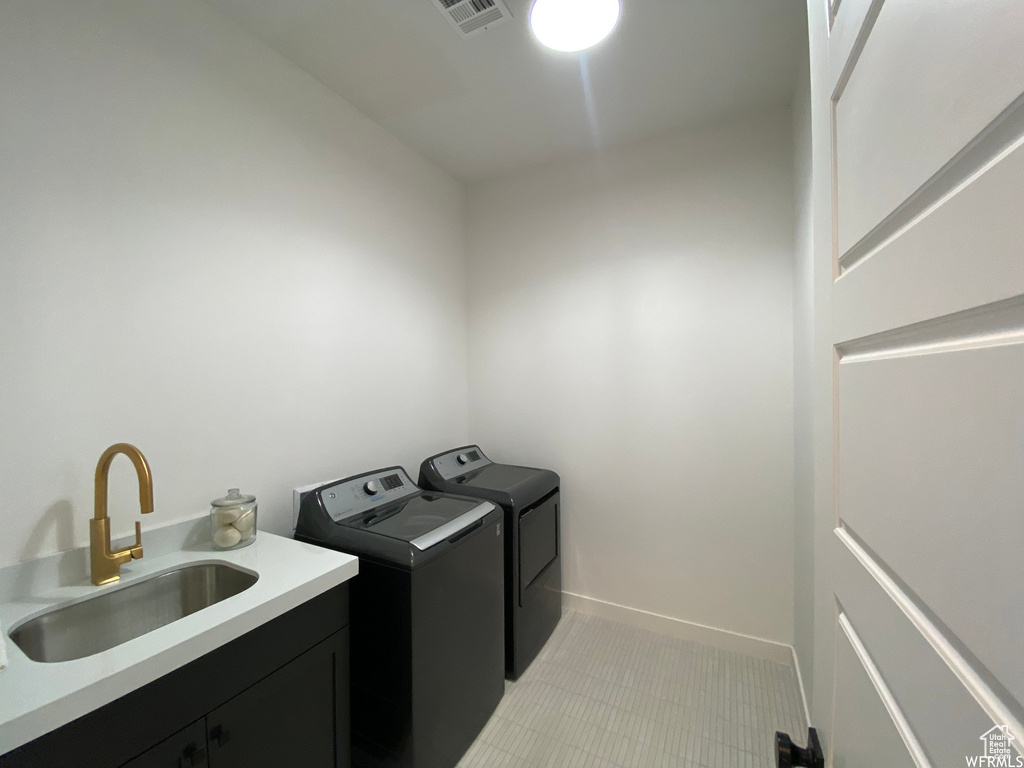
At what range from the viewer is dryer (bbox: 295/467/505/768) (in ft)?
4.18

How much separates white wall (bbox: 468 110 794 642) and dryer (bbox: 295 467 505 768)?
0.93 m

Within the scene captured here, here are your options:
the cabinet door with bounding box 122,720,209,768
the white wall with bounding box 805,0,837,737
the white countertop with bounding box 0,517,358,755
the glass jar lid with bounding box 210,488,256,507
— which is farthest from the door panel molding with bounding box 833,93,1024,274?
the glass jar lid with bounding box 210,488,256,507

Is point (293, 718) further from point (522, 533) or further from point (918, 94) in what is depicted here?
point (918, 94)

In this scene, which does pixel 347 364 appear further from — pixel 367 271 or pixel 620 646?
pixel 620 646

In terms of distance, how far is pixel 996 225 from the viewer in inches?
11.0

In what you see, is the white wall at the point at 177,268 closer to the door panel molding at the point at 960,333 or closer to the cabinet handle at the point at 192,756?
the cabinet handle at the point at 192,756

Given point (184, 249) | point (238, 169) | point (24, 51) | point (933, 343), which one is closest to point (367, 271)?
point (238, 169)

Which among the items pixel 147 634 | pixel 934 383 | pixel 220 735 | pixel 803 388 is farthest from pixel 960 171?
pixel 803 388

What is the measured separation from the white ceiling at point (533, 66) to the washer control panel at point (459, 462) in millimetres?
1783

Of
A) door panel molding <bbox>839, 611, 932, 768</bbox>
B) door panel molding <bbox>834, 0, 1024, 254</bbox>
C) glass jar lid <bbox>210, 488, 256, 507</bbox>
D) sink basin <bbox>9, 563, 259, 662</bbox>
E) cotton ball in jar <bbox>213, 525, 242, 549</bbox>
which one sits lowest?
sink basin <bbox>9, 563, 259, 662</bbox>

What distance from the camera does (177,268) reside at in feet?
4.36

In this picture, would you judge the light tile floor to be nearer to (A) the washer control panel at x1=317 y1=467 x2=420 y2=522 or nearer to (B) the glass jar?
(A) the washer control panel at x1=317 y1=467 x2=420 y2=522

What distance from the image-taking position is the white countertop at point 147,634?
684mm

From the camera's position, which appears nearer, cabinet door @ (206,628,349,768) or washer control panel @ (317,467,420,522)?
cabinet door @ (206,628,349,768)
